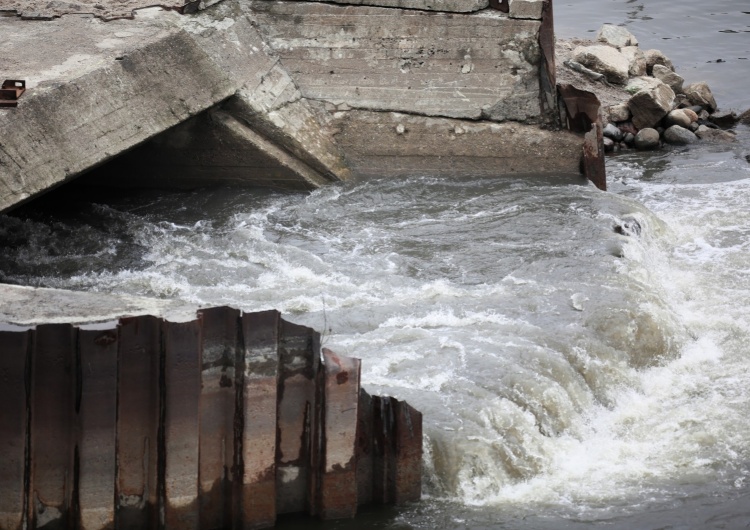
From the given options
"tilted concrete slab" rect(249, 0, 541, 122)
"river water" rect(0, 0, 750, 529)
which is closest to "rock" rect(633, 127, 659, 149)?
"river water" rect(0, 0, 750, 529)

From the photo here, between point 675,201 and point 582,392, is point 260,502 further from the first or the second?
point 675,201

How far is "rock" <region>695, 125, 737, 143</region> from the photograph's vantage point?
12664mm

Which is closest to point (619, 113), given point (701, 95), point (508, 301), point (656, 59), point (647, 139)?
point (647, 139)

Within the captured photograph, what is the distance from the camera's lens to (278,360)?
490 centimetres

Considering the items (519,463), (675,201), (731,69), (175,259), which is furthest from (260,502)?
(731,69)

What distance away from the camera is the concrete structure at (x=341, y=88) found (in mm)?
9094

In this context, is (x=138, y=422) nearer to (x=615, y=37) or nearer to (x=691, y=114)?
(x=691, y=114)

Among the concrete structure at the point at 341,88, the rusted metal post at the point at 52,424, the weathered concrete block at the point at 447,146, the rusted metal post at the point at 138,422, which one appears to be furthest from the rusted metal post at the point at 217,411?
the weathered concrete block at the point at 447,146

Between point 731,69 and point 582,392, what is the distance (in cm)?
1021

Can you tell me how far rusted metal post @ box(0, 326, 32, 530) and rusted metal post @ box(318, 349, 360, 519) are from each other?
1.26 meters

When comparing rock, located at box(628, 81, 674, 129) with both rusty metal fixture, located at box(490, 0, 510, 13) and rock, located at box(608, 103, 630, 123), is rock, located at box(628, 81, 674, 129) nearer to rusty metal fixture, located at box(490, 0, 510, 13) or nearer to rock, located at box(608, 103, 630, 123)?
rock, located at box(608, 103, 630, 123)

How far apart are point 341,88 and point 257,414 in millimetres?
5429

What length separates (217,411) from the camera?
4875mm

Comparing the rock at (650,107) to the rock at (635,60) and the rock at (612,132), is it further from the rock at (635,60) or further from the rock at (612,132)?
the rock at (635,60)
